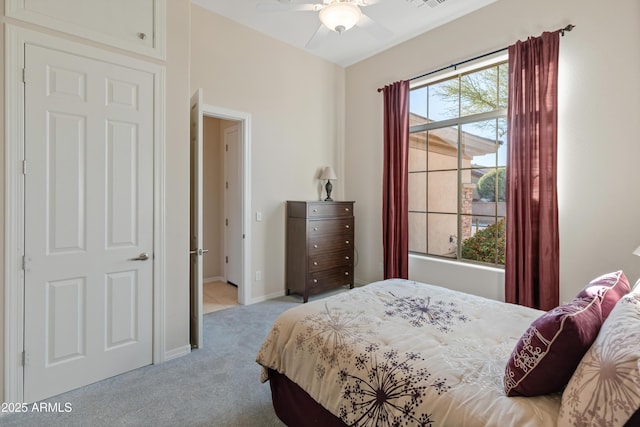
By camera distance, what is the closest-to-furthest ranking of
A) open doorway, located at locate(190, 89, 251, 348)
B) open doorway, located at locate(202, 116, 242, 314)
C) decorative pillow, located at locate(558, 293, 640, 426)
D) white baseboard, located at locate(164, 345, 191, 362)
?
decorative pillow, located at locate(558, 293, 640, 426)
white baseboard, located at locate(164, 345, 191, 362)
open doorway, located at locate(190, 89, 251, 348)
open doorway, located at locate(202, 116, 242, 314)

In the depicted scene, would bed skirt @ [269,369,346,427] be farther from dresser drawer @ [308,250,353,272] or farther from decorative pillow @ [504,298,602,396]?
dresser drawer @ [308,250,353,272]

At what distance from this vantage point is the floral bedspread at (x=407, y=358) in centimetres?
106

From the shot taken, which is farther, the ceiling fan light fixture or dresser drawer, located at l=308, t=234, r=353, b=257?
dresser drawer, located at l=308, t=234, r=353, b=257

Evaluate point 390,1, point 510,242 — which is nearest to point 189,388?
point 510,242

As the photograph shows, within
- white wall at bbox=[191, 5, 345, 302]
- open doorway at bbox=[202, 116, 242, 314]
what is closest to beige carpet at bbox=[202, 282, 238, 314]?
open doorway at bbox=[202, 116, 242, 314]

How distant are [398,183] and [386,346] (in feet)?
9.28

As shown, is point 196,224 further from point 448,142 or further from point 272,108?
point 448,142

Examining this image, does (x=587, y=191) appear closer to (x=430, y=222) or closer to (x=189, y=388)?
(x=430, y=222)

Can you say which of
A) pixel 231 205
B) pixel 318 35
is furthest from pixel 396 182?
pixel 231 205

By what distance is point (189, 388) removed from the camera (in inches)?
83.1

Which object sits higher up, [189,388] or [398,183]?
[398,183]

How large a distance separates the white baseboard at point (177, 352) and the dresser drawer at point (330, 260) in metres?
1.67

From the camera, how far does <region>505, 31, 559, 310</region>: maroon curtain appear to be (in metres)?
2.76

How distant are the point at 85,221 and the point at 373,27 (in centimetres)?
249
